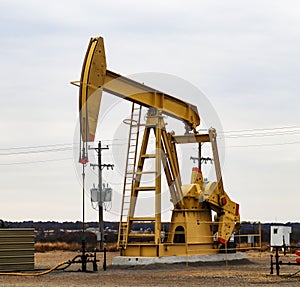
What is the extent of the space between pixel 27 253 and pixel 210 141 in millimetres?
6825

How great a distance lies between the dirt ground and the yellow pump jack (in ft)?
3.49

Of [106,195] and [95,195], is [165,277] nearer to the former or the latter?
[106,195]

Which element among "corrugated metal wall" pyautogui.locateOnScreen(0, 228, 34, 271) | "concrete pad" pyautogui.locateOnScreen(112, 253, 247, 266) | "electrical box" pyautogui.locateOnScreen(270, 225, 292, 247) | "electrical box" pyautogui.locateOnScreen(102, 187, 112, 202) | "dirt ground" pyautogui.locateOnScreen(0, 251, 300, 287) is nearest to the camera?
"dirt ground" pyautogui.locateOnScreen(0, 251, 300, 287)

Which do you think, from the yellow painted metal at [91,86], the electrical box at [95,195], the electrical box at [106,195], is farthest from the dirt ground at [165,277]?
the electrical box at [95,195]

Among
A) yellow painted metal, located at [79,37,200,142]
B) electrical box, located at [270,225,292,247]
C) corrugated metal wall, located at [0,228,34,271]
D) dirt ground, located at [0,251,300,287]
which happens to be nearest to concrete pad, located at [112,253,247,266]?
dirt ground, located at [0,251,300,287]

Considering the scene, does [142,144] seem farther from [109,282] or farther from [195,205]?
[109,282]

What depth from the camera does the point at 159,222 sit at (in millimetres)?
22203

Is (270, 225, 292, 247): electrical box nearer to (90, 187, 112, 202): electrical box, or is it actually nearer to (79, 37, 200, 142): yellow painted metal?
(79, 37, 200, 142): yellow painted metal

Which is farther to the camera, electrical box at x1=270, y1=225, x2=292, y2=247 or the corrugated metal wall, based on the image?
the corrugated metal wall

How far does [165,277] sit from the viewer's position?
18234mm

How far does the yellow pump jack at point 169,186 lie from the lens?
2076 centimetres

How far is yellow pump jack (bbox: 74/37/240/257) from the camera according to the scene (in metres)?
20.8

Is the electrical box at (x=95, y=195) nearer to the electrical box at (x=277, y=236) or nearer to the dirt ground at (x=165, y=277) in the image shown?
the dirt ground at (x=165, y=277)

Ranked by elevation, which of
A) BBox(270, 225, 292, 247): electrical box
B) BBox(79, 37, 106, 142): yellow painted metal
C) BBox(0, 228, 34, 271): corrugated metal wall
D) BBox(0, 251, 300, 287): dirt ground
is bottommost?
BBox(0, 251, 300, 287): dirt ground
